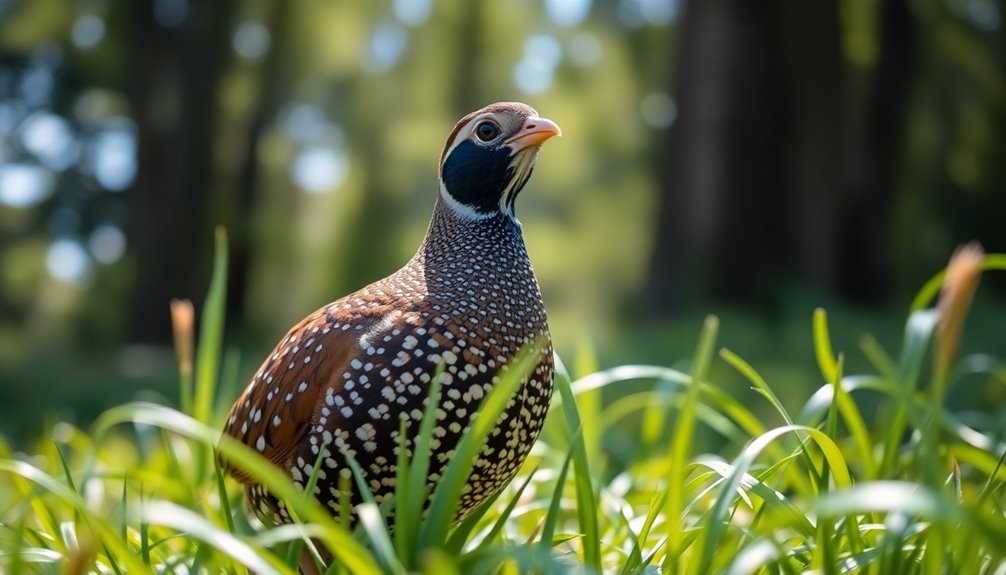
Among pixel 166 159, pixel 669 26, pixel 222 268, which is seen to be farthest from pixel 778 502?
pixel 166 159

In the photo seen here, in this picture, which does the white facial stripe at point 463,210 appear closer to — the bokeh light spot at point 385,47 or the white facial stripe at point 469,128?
the white facial stripe at point 469,128

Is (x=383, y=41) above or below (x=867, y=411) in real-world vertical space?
above

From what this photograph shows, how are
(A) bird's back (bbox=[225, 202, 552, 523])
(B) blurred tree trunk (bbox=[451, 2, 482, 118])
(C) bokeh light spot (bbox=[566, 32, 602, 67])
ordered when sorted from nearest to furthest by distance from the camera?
(A) bird's back (bbox=[225, 202, 552, 523]) < (C) bokeh light spot (bbox=[566, 32, 602, 67]) < (B) blurred tree trunk (bbox=[451, 2, 482, 118])

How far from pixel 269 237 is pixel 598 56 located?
5.56 metres

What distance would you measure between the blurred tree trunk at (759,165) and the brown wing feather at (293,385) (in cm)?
601

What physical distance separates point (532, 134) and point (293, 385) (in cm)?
90

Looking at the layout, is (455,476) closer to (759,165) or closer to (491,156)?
(491,156)

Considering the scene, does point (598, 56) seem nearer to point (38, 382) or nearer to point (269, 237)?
point (269, 237)

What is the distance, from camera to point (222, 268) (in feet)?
9.53

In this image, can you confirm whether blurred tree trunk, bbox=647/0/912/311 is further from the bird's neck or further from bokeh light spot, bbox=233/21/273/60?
bokeh light spot, bbox=233/21/273/60

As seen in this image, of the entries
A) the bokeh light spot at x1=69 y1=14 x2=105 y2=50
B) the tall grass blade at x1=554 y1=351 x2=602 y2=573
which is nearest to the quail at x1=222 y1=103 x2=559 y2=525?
the tall grass blade at x1=554 y1=351 x2=602 y2=573

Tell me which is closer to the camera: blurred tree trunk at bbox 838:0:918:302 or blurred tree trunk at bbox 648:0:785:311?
blurred tree trunk at bbox 648:0:785:311

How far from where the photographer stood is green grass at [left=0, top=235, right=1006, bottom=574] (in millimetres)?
1484

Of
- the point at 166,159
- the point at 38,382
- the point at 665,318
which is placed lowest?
the point at 38,382
